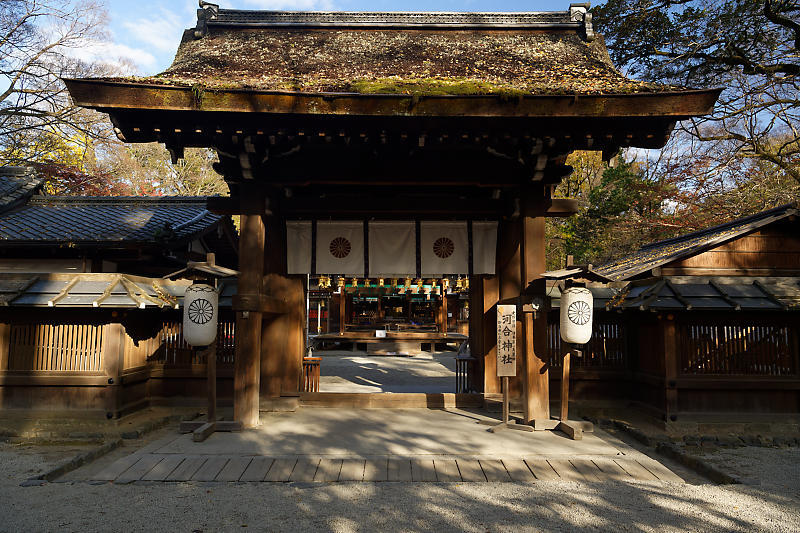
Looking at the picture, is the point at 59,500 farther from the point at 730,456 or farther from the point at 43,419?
the point at 730,456

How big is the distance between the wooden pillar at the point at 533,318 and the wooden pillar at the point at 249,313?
3842 mm

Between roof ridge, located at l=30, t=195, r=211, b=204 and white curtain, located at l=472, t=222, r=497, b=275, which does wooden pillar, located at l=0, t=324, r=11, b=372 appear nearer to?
roof ridge, located at l=30, t=195, r=211, b=204

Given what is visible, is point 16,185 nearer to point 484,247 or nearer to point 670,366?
point 484,247

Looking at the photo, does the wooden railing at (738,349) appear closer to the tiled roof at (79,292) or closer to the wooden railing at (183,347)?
the wooden railing at (183,347)

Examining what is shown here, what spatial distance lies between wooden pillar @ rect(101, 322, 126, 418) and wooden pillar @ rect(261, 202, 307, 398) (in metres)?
2.13

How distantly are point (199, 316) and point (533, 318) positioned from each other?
4627 millimetres

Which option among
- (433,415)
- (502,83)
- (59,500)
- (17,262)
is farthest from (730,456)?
(17,262)

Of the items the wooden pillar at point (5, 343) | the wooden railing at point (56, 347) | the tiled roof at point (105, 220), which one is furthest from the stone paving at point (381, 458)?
the tiled roof at point (105, 220)

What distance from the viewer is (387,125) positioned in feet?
19.2

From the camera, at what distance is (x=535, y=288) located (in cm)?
647

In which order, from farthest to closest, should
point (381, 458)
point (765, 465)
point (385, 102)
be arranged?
point (385, 102)
point (765, 465)
point (381, 458)

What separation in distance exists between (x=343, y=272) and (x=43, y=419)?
5.03m

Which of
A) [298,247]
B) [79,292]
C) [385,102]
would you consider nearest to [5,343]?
[79,292]

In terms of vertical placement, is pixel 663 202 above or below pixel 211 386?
above
